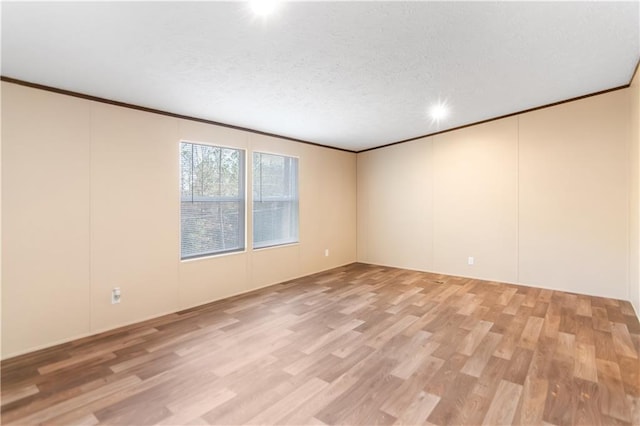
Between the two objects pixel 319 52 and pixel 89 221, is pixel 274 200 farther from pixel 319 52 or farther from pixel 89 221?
pixel 319 52

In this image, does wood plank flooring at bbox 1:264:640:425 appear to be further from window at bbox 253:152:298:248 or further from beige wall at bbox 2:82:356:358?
window at bbox 253:152:298:248

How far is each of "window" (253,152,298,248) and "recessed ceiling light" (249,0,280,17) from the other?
9.05 feet

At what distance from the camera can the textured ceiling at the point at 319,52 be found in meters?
1.94

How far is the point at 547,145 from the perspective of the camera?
167 inches

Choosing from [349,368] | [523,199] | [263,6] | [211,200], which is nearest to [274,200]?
[211,200]

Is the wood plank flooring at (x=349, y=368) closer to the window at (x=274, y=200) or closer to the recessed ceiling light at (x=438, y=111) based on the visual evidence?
the window at (x=274, y=200)

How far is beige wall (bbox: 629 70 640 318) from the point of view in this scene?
3143mm

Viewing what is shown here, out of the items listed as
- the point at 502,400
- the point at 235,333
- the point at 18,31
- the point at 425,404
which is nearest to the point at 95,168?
the point at 18,31

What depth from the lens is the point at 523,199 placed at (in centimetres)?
444

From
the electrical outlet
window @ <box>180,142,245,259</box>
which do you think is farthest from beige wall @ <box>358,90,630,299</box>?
the electrical outlet

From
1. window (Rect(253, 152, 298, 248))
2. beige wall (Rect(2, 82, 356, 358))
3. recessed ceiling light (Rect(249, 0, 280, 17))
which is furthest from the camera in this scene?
window (Rect(253, 152, 298, 248))

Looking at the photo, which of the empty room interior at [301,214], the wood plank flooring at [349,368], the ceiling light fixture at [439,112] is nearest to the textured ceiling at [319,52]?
the empty room interior at [301,214]

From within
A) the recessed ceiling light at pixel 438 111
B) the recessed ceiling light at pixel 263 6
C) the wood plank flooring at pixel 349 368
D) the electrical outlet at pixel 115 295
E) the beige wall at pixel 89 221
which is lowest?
the wood plank flooring at pixel 349 368

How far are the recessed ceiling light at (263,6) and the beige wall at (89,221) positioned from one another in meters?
2.19
